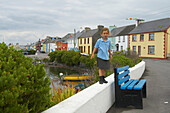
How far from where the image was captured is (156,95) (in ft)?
20.4

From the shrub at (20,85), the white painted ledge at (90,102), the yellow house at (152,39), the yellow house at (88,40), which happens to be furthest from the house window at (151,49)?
the shrub at (20,85)

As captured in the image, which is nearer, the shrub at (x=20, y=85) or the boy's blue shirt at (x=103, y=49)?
the shrub at (x=20, y=85)

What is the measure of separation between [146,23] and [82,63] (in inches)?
671

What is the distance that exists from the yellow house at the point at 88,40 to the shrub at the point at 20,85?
162ft

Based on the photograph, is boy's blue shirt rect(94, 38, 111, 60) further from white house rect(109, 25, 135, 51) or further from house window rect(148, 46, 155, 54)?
white house rect(109, 25, 135, 51)

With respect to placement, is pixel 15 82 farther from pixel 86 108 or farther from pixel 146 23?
pixel 146 23

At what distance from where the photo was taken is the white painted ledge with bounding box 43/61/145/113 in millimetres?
3011

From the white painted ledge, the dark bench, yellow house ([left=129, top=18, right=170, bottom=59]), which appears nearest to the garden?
the white painted ledge

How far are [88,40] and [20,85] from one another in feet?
173

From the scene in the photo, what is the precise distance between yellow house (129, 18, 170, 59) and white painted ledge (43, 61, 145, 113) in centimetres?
2599

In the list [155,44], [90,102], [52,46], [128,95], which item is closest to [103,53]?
[128,95]

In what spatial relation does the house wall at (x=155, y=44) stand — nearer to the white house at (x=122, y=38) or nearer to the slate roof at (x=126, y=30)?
the white house at (x=122, y=38)

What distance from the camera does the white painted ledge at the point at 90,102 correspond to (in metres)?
3.01

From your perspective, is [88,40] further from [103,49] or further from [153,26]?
[103,49]
